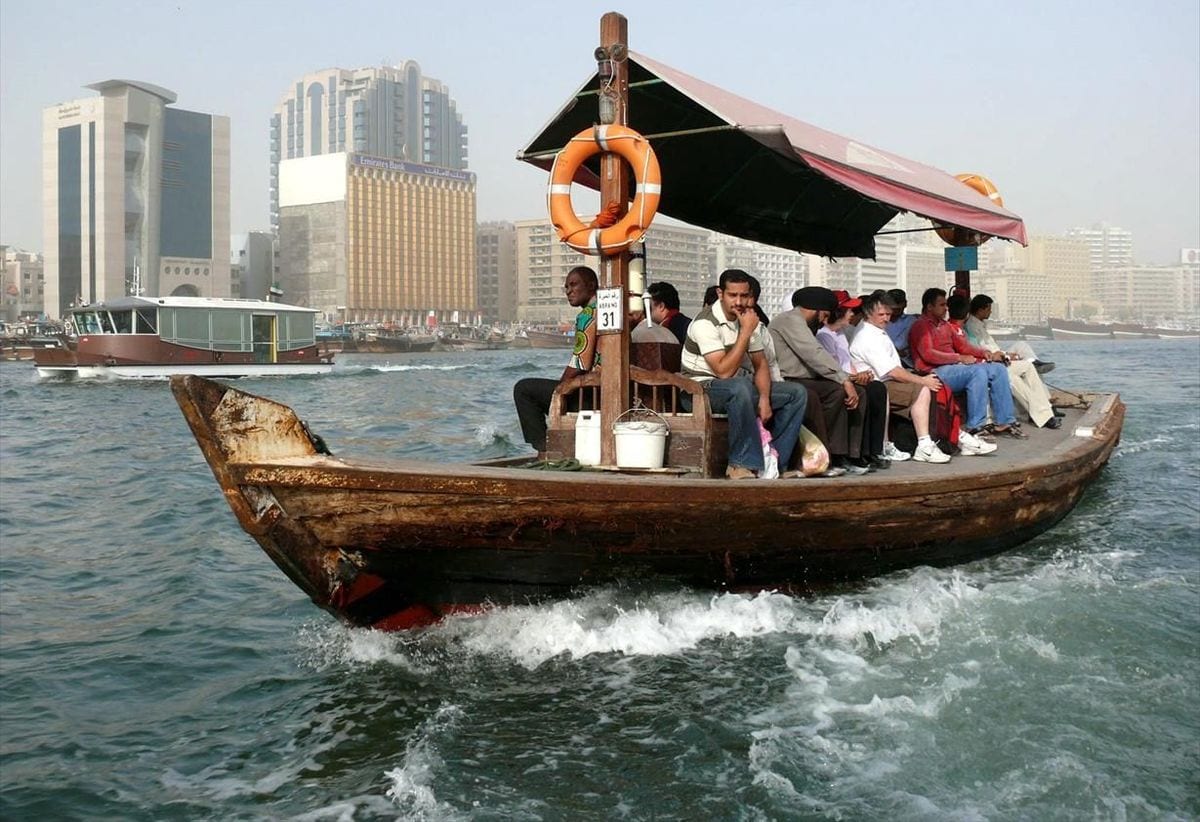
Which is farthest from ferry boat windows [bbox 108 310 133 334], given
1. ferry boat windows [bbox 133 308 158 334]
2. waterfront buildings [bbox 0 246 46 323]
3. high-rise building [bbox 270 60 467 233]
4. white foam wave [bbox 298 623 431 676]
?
high-rise building [bbox 270 60 467 233]

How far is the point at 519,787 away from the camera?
416 centimetres

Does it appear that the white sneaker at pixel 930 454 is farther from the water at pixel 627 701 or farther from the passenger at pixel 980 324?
the passenger at pixel 980 324

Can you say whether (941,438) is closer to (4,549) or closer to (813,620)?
(813,620)

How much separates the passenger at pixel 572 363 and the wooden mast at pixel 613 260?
42 cm

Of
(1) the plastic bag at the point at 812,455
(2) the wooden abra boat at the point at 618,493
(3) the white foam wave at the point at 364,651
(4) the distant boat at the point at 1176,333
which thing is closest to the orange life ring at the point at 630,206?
(2) the wooden abra boat at the point at 618,493

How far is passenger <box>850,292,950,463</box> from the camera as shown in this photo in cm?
758

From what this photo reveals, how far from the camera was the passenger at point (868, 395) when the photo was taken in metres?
7.16

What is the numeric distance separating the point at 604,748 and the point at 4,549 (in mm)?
7243

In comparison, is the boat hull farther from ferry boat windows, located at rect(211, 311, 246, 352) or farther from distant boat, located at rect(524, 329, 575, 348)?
distant boat, located at rect(524, 329, 575, 348)

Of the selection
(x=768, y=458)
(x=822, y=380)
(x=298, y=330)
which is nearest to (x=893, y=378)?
(x=822, y=380)

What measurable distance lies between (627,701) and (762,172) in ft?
17.5

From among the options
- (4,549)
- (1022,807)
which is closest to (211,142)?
(4,549)

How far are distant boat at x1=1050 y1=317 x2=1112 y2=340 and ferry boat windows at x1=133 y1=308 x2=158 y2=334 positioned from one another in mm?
114079

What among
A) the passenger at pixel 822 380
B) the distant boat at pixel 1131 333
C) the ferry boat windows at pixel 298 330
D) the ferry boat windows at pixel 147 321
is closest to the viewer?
the passenger at pixel 822 380
